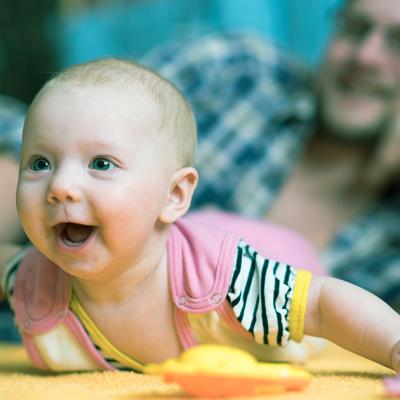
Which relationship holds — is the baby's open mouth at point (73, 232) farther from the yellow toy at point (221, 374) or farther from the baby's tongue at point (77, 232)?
the yellow toy at point (221, 374)

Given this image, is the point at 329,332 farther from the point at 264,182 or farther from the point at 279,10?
the point at 279,10

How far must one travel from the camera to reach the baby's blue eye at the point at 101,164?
1.00 m

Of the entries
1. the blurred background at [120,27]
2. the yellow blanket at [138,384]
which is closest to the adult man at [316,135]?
the blurred background at [120,27]

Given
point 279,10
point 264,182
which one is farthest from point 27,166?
point 279,10

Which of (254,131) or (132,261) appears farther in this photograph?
(254,131)

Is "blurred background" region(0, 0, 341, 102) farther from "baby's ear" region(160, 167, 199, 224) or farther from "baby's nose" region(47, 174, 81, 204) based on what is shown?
"baby's nose" region(47, 174, 81, 204)

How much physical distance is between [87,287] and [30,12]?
177 centimetres

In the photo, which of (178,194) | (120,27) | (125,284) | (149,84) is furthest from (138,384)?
(120,27)

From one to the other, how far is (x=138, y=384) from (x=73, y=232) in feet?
0.68

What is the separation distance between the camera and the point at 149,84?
1.06 meters

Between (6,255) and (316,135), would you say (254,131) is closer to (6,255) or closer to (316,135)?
(316,135)

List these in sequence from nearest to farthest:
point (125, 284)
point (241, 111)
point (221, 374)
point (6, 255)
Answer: point (221, 374) → point (125, 284) → point (6, 255) → point (241, 111)

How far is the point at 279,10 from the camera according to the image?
2494 millimetres

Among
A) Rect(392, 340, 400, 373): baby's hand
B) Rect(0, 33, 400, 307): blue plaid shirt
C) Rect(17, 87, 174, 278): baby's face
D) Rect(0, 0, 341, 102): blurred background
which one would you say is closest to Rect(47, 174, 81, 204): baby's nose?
Rect(17, 87, 174, 278): baby's face
